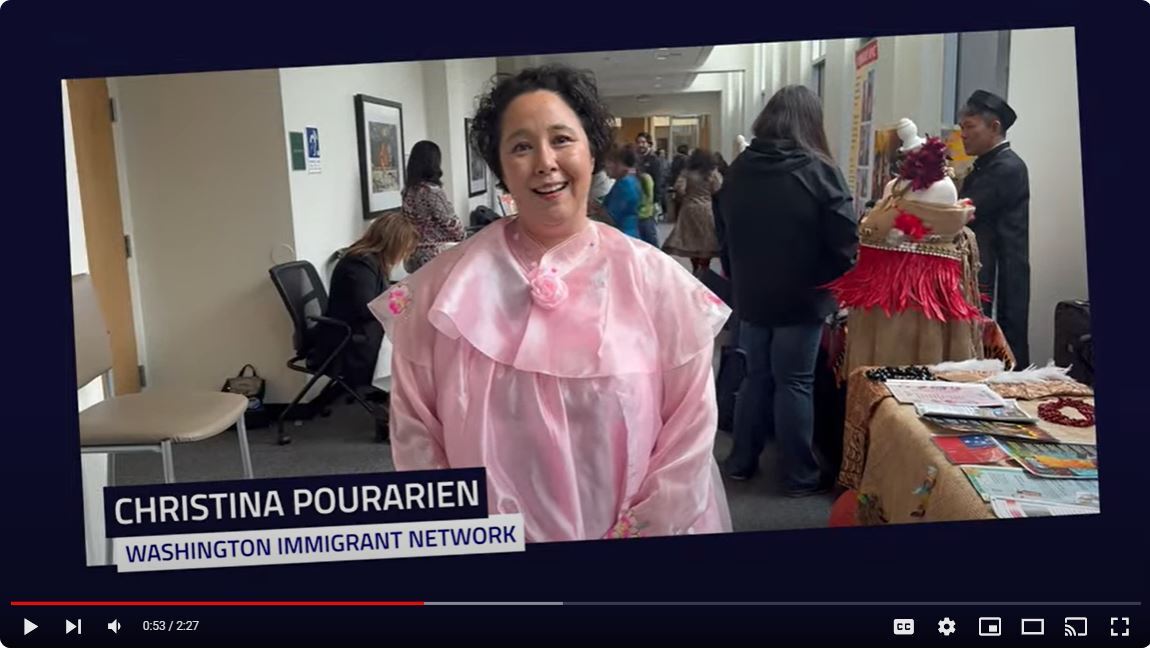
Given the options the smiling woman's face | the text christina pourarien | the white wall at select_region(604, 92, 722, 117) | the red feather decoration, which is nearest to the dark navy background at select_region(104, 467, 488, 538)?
the text christina pourarien

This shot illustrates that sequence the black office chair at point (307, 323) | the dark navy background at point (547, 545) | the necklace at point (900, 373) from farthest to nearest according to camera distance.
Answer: the necklace at point (900, 373), the black office chair at point (307, 323), the dark navy background at point (547, 545)

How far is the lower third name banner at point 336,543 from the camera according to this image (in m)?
0.74

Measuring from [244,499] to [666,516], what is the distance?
398mm

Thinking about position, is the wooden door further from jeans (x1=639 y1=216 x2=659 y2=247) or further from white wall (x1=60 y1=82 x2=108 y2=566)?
jeans (x1=639 y1=216 x2=659 y2=247)

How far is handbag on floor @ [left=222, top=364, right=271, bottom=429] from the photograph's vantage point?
0.81 m

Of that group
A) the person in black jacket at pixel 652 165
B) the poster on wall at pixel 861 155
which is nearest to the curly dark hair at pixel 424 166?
the person in black jacket at pixel 652 165

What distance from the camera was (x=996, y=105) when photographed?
81 centimetres

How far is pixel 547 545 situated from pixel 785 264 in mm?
532

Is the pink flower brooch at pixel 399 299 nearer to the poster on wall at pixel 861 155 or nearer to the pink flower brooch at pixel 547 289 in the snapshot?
the pink flower brooch at pixel 547 289

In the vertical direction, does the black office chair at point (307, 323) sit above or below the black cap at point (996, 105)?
below

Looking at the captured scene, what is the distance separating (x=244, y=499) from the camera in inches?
28.9

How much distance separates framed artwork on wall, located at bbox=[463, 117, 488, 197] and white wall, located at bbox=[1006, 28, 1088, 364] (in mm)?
491

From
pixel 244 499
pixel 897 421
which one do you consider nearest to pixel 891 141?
pixel 897 421

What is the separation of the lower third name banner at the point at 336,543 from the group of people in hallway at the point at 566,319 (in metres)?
0.04
